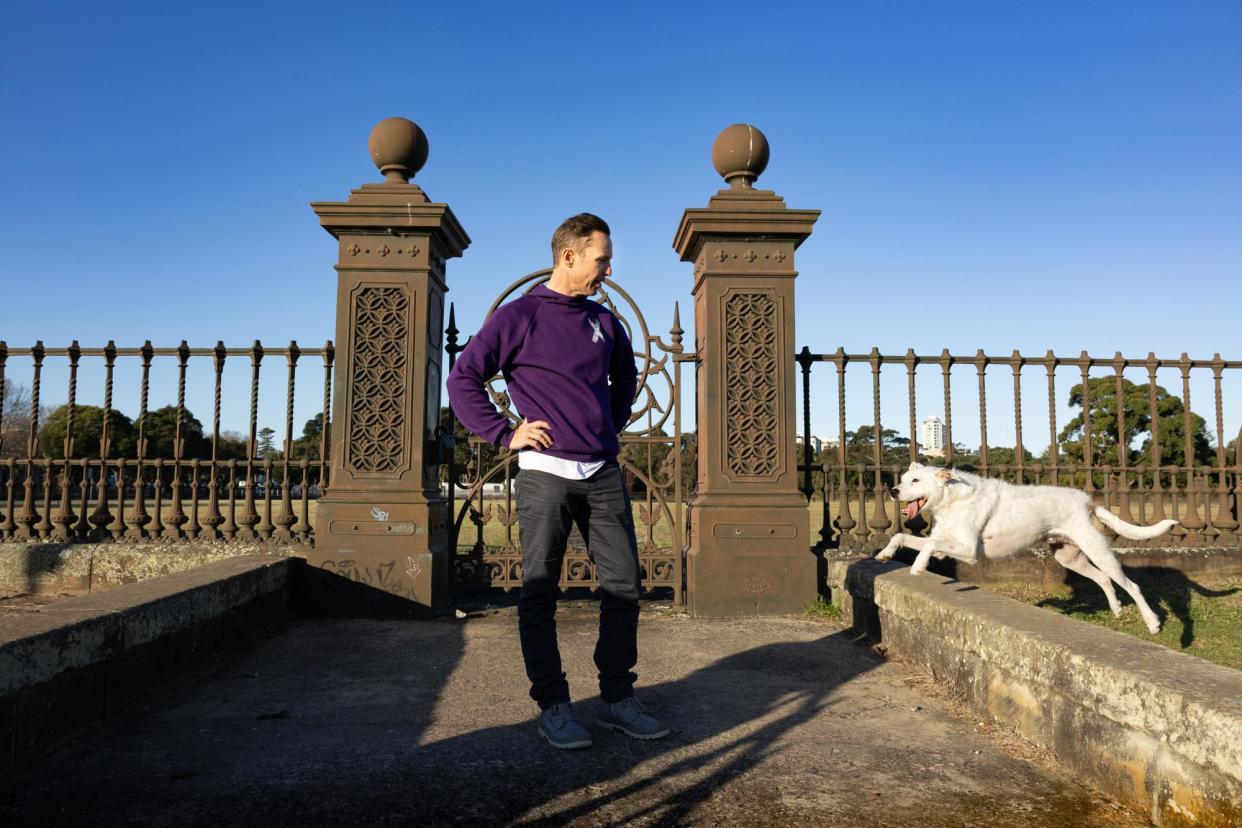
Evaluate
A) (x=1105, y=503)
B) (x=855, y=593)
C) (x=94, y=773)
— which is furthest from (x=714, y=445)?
(x=94, y=773)

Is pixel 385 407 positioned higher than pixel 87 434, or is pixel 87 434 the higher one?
pixel 87 434

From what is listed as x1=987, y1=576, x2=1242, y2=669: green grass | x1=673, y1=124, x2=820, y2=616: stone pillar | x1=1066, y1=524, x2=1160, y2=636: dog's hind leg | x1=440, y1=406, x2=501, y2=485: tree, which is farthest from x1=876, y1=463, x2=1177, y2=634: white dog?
x1=440, y1=406, x2=501, y2=485: tree

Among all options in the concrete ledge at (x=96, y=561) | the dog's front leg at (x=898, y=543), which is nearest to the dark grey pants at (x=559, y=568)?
the dog's front leg at (x=898, y=543)

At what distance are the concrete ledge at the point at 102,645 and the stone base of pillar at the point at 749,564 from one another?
9.12 feet

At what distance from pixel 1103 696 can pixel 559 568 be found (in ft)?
5.92

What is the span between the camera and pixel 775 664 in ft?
13.3

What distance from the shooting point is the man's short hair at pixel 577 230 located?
303 centimetres

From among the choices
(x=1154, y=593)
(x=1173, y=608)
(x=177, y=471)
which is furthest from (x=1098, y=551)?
(x=177, y=471)

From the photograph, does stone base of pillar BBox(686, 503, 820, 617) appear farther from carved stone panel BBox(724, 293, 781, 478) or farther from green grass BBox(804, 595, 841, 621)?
carved stone panel BBox(724, 293, 781, 478)

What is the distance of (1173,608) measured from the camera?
629 cm

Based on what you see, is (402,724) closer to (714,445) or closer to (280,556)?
(280,556)

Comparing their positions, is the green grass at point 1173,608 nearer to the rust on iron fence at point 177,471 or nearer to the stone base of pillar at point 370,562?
the stone base of pillar at point 370,562

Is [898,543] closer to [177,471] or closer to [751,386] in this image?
[751,386]

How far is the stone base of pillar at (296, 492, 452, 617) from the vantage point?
523 cm
